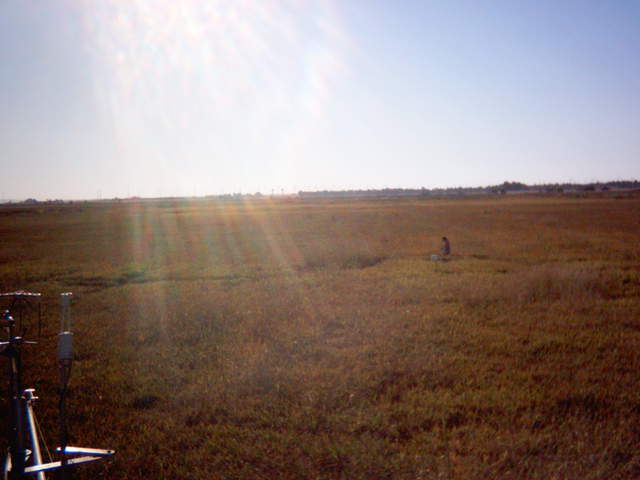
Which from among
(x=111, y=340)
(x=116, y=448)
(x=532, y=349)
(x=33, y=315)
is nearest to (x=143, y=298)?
(x=33, y=315)

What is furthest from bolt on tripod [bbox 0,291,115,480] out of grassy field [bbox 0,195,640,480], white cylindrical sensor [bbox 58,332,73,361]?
grassy field [bbox 0,195,640,480]

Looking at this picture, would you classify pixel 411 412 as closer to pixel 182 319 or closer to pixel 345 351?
pixel 345 351

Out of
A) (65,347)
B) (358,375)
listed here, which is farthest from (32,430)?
(358,375)

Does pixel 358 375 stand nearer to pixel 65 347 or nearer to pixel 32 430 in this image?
pixel 32 430

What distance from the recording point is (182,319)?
9.60 meters

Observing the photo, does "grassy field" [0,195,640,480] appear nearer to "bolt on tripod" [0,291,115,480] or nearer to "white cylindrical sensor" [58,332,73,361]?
"bolt on tripod" [0,291,115,480]

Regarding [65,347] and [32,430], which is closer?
[65,347]

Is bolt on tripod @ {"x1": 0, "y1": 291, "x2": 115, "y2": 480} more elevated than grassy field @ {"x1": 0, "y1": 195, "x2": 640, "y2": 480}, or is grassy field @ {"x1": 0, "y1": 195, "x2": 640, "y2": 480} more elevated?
bolt on tripod @ {"x1": 0, "y1": 291, "x2": 115, "y2": 480}

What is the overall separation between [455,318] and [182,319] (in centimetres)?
595

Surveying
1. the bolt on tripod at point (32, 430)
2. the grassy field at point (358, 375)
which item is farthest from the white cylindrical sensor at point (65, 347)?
the grassy field at point (358, 375)

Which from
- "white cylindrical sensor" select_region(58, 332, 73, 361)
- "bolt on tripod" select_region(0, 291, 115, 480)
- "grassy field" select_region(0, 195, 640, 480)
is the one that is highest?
"white cylindrical sensor" select_region(58, 332, 73, 361)

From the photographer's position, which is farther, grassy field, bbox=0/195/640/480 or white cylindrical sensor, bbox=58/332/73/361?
grassy field, bbox=0/195/640/480

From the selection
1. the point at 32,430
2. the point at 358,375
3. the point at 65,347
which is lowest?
the point at 358,375

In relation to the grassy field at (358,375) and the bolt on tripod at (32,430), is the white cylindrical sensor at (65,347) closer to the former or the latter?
the bolt on tripod at (32,430)
